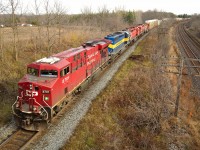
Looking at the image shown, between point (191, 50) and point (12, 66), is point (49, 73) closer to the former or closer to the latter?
point (12, 66)

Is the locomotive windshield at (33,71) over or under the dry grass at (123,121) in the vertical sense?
over

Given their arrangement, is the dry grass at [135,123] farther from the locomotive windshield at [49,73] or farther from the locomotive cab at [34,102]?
the locomotive windshield at [49,73]

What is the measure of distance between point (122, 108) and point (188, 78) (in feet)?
53.6

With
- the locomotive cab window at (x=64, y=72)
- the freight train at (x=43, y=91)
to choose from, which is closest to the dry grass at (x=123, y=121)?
the freight train at (x=43, y=91)

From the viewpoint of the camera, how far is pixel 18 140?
44.5 feet

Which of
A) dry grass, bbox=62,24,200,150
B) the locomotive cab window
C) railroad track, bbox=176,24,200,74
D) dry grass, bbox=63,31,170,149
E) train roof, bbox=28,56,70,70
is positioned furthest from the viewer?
railroad track, bbox=176,24,200,74

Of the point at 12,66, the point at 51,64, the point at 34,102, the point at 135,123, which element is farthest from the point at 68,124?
the point at 12,66

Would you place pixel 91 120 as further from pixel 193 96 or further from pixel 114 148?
pixel 193 96

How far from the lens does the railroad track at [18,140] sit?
12873 millimetres

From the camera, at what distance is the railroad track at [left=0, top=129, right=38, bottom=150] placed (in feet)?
42.2

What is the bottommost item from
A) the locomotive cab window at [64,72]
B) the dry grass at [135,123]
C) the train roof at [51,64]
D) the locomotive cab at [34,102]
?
the dry grass at [135,123]

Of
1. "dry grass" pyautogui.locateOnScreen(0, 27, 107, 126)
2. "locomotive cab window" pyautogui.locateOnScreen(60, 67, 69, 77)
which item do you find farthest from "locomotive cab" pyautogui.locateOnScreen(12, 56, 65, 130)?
"dry grass" pyautogui.locateOnScreen(0, 27, 107, 126)

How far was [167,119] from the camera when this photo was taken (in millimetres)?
18141

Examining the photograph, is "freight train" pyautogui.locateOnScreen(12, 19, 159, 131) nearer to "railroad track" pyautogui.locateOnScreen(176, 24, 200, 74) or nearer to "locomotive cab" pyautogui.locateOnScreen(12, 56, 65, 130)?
"locomotive cab" pyautogui.locateOnScreen(12, 56, 65, 130)
